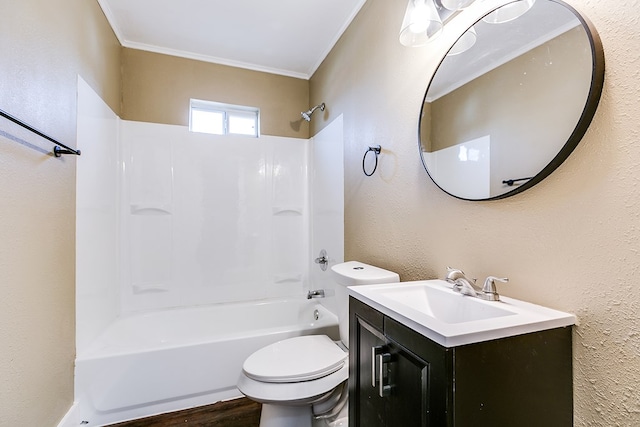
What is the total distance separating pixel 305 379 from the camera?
1343 millimetres

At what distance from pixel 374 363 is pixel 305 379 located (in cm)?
59

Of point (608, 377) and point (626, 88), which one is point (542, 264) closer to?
point (608, 377)

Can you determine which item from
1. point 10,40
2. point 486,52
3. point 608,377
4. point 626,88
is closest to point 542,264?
point 608,377

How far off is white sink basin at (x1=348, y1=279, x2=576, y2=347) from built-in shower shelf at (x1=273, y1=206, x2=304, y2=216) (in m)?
1.82

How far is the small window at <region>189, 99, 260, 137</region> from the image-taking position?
2658 millimetres

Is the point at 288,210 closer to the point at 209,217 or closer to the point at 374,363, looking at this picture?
the point at 209,217

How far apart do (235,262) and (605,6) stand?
2.62m

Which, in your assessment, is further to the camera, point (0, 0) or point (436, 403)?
point (0, 0)

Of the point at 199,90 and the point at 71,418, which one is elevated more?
the point at 199,90

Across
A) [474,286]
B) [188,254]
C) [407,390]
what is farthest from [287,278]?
[407,390]

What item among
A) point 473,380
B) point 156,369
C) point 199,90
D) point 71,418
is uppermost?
point 199,90

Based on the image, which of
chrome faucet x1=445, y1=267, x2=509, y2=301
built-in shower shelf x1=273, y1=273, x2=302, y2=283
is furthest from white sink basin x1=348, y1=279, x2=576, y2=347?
built-in shower shelf x1=273, y1=273, x2=302, y2=283

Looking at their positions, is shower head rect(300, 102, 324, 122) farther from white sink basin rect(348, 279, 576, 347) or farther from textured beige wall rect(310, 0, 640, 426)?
white sink basin rect(348, 279, 576, 347)

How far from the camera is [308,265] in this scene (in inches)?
112
